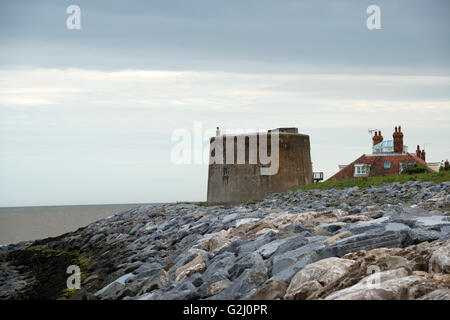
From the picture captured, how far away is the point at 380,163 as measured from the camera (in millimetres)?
28656

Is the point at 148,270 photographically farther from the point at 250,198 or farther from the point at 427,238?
the point at 250,198

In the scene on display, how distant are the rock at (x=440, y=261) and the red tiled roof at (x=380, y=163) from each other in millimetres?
23890

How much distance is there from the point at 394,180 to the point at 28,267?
10.1 meters

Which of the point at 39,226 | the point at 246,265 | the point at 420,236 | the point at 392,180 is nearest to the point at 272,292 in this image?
the point at 246,265

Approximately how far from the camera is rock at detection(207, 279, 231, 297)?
17.3ft

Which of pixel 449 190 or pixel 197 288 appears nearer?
pixel 197 288

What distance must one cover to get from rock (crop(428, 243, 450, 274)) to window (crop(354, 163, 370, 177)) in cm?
2481

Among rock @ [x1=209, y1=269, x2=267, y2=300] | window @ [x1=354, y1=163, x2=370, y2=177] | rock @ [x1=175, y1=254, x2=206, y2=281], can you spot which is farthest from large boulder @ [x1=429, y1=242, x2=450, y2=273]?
window @ [x1=354, y1=163, x2=370, y2=177]

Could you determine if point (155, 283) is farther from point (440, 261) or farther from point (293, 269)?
point (440, 261)

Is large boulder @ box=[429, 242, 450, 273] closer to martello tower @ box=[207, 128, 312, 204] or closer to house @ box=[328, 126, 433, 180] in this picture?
martello tower @ box=[207, 128, 312, 204]

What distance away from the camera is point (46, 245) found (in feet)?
62.6

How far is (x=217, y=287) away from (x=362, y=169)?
81.1 ft

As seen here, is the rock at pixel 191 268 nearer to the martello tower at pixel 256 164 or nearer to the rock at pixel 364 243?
the rock at pixel 364 243
